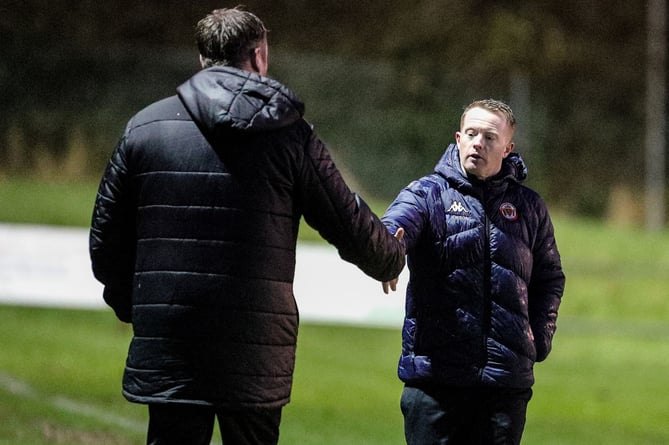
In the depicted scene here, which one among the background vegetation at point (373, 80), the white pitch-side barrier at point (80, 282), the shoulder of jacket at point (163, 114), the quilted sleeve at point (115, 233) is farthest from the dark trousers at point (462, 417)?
the background vegetation at point (373, 80)

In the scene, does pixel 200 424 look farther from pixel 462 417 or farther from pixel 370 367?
pixel 370 367

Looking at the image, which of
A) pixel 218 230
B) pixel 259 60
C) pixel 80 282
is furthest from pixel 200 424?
pixel 80 282

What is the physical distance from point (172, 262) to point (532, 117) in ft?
48.5

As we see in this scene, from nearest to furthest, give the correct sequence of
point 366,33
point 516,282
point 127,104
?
1. point 516,282
2. point 127,104
3. point 366,33

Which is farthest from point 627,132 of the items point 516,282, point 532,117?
point 516,282

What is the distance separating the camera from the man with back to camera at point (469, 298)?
4.65 metres

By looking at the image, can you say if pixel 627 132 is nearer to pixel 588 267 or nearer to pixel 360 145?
pixel 588 267

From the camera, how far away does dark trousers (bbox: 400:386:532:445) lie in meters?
4.64

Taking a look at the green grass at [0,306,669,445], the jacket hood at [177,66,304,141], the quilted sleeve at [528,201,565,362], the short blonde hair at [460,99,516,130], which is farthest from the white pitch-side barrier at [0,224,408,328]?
the jacket hood at [177,66,304,141]

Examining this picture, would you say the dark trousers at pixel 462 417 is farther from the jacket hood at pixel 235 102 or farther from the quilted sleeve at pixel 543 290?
the jacket hood at pixel 235 102

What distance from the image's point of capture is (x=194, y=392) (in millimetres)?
3834

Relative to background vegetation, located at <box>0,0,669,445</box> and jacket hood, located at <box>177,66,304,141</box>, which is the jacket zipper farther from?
background vegetation, located at <box>0,0,669,445</box>

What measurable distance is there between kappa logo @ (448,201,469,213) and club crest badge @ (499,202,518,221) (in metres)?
0.12

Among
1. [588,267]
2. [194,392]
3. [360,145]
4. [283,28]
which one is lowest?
[194,392]
